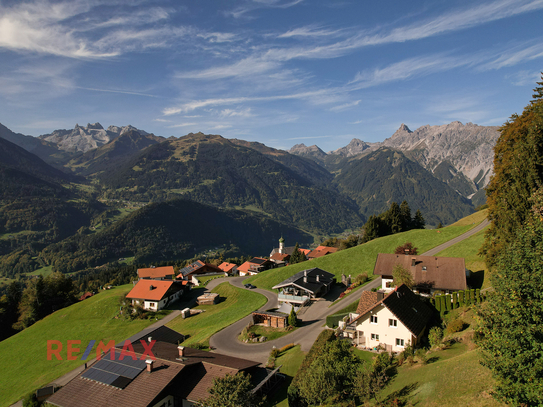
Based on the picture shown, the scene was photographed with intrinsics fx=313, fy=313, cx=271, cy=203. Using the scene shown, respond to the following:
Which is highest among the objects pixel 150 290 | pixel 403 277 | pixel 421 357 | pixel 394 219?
pixel 394 219

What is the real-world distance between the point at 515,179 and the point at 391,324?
21494 mm

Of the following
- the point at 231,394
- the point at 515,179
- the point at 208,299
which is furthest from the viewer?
the point at 208,299

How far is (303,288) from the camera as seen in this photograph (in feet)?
182

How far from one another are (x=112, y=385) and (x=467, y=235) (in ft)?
227

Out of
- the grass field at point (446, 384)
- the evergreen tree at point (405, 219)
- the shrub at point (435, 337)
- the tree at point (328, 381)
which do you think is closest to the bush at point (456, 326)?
the shrub at point (435, 337)

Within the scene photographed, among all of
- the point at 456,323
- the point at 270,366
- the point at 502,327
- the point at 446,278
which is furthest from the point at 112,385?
the point at 446,278

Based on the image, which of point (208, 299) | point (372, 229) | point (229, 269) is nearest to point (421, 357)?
point (208, 299)

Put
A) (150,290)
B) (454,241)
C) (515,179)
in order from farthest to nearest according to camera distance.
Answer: (150,290) → (454,241) → (515,179)

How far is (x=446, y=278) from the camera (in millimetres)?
43125

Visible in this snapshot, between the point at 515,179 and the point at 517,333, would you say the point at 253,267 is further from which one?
the point at 517,333

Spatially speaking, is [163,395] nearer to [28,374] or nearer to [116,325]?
[28,374]

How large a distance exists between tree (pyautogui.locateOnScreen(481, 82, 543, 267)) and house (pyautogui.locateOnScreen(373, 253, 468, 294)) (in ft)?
15.2

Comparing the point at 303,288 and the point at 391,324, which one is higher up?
the point at 391,324

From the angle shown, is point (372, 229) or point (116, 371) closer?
point (116, 371)
